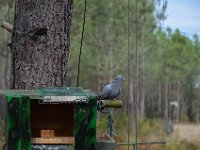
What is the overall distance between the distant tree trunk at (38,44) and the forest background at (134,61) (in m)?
7.87

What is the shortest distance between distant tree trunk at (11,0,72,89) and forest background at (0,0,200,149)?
787 cm

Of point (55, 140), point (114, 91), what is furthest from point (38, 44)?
point (55, 140)

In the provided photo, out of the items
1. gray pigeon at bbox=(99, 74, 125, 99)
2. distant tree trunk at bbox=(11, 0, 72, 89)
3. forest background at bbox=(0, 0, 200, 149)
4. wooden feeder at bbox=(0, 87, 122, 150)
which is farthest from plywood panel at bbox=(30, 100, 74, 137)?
forest background at bbox=(0, 0, 200, 149)

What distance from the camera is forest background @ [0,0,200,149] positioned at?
54.2 feet

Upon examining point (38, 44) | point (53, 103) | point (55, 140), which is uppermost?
point (38, 44)

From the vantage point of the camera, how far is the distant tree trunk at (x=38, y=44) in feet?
11.7

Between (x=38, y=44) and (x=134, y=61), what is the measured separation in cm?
2727

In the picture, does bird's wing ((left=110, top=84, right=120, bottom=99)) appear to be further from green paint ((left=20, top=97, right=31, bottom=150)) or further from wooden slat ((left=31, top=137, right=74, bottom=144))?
green paint ((left=20, top=97, right=31, bottom=150))

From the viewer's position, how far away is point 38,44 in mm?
3576

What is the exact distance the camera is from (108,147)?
105 inches

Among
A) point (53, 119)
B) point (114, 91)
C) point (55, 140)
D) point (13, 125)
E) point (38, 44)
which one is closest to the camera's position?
point (13, 125)

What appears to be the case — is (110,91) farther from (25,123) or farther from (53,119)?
(25,123)

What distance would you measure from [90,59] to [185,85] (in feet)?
57.1

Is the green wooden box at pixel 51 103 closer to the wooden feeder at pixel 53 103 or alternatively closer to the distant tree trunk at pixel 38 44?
the wooden feeder at pixel 53 103
